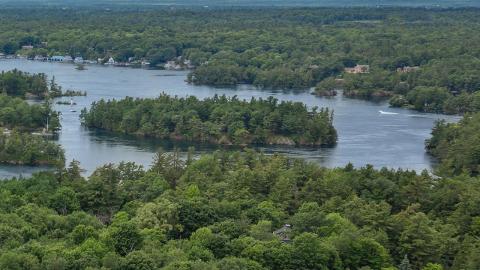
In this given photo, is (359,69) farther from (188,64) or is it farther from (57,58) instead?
(57,58)

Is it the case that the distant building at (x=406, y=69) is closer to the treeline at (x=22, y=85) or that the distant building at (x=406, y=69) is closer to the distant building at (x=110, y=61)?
the distant building at (x=110, y=61)

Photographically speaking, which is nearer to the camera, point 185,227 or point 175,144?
point 185,227

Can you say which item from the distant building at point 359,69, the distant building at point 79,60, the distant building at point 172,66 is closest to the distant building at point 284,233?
the distant building at point 359,69

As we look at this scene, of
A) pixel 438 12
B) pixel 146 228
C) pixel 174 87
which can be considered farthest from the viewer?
pixel 438 12

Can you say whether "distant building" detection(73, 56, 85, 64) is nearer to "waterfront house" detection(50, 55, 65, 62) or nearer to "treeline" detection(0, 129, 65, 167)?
"waterfront house" detection(50, 55, 65, 62)

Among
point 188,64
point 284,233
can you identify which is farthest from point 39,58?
point 284,233

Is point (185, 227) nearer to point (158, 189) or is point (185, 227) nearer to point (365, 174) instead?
point (158, 189)

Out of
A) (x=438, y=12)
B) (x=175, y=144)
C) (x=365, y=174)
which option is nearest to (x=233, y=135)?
(x=175, y=144)
